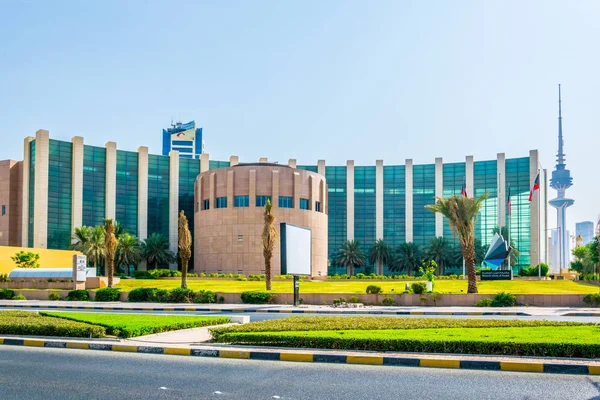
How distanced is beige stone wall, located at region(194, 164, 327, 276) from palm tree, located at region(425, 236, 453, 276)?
65.0 ft

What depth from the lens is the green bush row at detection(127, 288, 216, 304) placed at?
122ft

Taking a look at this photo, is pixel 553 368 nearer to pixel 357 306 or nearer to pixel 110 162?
pixel 357 306

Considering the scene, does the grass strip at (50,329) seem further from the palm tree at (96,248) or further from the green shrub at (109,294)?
the palm tree at (96,248)

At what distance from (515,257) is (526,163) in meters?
14.9

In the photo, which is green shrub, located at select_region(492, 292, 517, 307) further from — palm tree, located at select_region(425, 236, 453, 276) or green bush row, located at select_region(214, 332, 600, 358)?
palm tree, located at select_region(425, 236, 453, 276)

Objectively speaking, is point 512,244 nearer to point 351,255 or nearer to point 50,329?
point 351,255

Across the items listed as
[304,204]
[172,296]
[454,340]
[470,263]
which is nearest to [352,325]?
[454,340]

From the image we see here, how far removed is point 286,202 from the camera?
77188mm

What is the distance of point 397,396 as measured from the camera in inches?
361

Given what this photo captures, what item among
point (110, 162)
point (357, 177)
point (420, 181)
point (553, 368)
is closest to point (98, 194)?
point (110, 162)

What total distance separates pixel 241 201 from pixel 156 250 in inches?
699

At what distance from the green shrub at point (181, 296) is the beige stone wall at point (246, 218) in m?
36.0

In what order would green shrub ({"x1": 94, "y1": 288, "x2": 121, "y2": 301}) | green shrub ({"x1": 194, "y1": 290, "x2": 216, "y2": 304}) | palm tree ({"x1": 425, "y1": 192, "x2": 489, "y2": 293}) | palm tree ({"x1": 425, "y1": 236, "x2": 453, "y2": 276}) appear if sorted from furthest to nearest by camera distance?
palm tree ({"x1": 425, "y1": 236, "x2": 453, "y2": 276}), green shrub ({"x1": 94, "y1": 288, "x2": 121, "y2": 301}), palm tree ({"x1": 425, "y1": 192, "x2": 489, "y2": 293}), green shrub ({"x1": 194, "y1": 290, "x2": 216, "y2": 304})

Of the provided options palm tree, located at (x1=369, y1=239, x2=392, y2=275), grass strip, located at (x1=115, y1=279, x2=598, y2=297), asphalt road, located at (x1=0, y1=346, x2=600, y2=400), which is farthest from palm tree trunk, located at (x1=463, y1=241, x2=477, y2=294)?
palm tree, located at (x1=369, y1=239, x2=392, y2=275)
